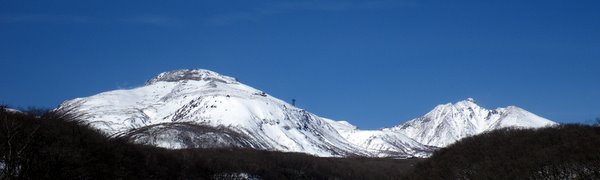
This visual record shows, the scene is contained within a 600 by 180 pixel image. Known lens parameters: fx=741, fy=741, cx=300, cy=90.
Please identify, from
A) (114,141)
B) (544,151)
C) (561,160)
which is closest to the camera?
(561,160)

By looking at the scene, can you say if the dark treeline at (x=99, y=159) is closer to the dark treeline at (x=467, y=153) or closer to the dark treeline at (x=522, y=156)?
the dark treeline at (x=467, y=153)

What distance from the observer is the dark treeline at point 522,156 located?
66.9m

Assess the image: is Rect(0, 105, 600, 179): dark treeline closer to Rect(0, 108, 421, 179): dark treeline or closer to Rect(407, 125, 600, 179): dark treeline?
Rect(407, 125, 600, 179): dark treeline

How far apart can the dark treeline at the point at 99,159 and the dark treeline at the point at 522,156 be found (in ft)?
100

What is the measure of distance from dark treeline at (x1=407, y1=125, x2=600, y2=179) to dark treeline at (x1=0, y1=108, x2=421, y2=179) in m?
30.6

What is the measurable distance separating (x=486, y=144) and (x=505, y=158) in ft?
25.0

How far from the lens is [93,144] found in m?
74.0

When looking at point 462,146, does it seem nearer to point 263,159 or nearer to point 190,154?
point 190,154

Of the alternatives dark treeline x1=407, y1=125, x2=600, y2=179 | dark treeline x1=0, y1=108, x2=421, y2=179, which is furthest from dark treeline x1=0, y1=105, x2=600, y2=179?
dark treeline x1=0, y1=108, x2=421, y2=179

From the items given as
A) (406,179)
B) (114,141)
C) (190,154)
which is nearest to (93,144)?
(114,141)

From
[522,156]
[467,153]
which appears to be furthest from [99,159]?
[522,156]

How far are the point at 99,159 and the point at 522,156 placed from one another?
4253 centimetres

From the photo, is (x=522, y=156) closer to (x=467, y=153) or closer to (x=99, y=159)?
(x=467, y=153)

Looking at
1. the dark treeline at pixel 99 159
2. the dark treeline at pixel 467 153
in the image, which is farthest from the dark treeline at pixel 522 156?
the dark treeline at pixel 99 159
